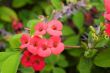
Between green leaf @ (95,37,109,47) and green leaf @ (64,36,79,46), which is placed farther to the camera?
green leaf @ (64,36,79,46)

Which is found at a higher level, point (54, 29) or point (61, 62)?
point (54, 29)

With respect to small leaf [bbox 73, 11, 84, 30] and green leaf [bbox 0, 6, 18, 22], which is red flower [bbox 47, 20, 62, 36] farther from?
green leaf [bbox 0, 6, 18, 22]

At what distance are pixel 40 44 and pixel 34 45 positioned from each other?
0.06ft

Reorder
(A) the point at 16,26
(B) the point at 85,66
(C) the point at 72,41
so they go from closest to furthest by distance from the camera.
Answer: (B) the point at 85,66
(C) the point at 72,41
(A) the point at 16,26

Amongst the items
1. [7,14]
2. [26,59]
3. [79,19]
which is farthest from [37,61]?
[7,14]

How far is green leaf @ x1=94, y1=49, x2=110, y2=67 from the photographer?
928 millimetres

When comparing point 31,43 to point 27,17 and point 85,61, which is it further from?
point 27,17

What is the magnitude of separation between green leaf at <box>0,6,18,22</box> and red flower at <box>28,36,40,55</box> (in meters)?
0.76

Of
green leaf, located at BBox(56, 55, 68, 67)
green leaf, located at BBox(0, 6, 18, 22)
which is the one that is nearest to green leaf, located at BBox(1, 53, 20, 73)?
green leaf, located at BBox(56, 55, 68, 67)

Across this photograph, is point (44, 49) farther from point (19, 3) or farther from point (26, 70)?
point (19, 3)

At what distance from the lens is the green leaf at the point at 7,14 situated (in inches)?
63.5

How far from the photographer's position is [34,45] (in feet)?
2.84

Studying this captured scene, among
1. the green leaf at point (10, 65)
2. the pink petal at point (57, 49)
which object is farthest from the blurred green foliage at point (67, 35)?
the pink petal at point (57, 49)

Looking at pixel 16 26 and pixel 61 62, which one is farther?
pixel 16 26
